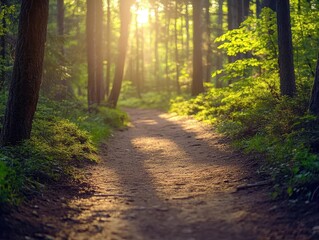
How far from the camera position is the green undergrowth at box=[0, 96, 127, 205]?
604 centimetres

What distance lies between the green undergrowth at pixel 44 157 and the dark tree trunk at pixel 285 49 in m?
5.73

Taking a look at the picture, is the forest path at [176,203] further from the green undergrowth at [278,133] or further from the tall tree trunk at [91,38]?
the tall tree trunk at [91,38]

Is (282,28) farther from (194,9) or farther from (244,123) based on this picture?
(194,9)

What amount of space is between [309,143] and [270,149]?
117cm

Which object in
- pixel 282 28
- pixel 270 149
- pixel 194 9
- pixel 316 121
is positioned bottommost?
pixel 270 149

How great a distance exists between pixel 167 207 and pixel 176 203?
23 cm

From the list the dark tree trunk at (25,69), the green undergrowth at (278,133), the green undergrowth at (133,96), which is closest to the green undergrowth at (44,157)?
the dark tree trunk at (25,69)

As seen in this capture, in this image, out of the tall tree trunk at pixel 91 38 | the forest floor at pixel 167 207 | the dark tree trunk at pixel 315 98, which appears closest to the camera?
the forest floor at pixel 167 207

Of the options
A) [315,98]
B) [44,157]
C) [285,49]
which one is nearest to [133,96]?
[285,49]

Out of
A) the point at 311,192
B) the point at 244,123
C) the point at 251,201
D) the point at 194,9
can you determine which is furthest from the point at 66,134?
the point at 194,9

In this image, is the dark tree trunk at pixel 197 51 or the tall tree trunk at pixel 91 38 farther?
the dark tree trunk at pixel 197 51

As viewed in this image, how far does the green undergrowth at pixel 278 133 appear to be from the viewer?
5965 mm

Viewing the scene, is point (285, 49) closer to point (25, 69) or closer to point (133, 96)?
point (25, 69)

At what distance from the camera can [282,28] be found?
11328mm
